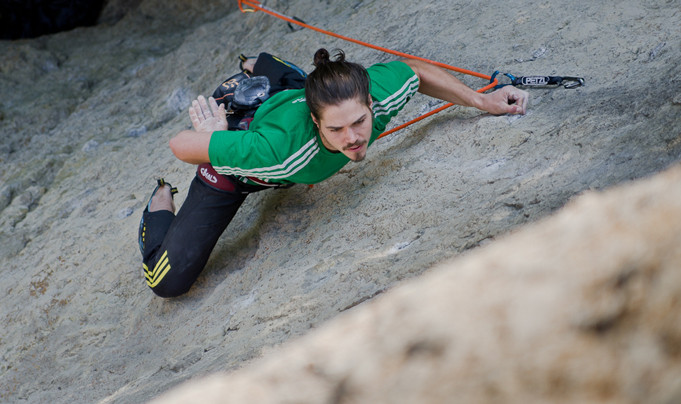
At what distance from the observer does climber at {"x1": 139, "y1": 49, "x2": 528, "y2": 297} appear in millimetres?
1789

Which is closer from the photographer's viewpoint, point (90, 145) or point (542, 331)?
point (542, 331)

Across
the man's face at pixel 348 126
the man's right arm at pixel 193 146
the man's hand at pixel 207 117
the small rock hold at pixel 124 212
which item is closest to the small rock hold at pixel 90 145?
the small rock hold at pixel 124 212

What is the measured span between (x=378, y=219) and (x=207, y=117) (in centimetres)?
75

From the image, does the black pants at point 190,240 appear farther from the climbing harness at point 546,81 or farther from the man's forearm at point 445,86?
the climbing harness at point 546,81

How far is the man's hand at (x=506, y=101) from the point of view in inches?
80.1

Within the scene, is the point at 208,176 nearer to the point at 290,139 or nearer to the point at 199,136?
the point at 199,136

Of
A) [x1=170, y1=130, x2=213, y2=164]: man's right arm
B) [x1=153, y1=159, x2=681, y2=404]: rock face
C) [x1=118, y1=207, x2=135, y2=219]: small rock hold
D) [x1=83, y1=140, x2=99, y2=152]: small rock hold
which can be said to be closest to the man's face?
[x1=170, y1=130, x2=213, y2=164]: man's right arm

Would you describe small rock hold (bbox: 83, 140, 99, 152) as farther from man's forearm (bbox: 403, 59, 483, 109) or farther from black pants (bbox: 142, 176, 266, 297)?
man's forearm (bbox: 403, 59, 483, 109)

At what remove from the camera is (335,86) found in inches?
68.9

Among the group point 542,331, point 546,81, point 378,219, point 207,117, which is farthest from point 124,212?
point 542,331

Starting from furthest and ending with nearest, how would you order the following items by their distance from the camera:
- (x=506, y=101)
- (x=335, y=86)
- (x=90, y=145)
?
(x=90, y=145) → (x=506, y=101) → (x=335, y=86)

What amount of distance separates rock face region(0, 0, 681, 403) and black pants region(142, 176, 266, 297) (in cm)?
9

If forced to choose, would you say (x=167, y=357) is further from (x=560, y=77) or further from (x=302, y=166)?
(x=560, y=77)

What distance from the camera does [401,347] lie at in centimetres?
63
